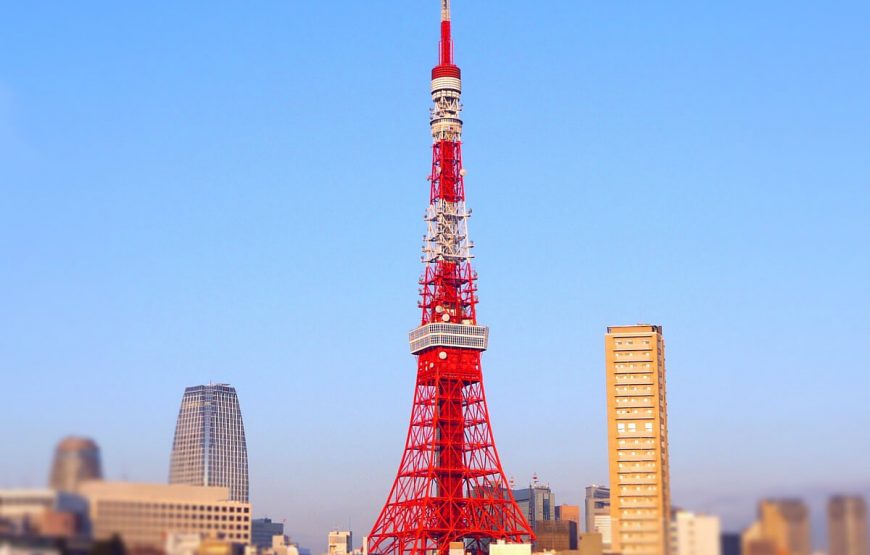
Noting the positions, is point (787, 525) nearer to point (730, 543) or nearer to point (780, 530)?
point (780, 530)

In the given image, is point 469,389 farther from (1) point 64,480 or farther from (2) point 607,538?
(1) point 64,480

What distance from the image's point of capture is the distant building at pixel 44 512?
92.1m

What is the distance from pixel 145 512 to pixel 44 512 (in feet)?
30.8

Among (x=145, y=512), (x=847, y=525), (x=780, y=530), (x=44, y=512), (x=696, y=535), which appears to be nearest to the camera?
(x=44, y=512)

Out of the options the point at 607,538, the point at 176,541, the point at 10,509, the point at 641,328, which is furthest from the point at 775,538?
the point at 641,328

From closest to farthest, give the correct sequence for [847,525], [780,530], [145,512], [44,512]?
[44,512] < [145,512] < [780,530] < [847,525]

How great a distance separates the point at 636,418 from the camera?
172250mm

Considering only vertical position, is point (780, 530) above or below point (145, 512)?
below

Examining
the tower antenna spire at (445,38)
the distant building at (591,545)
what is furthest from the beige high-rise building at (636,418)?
the tower antenna spire at (445,38)

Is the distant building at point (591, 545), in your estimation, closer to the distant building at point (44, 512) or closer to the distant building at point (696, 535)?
the distant building at point (696, 535)

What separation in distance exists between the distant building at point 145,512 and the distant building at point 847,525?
151 feet

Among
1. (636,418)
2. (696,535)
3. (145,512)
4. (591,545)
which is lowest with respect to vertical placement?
(591,545)

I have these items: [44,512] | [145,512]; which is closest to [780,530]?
[145,512]

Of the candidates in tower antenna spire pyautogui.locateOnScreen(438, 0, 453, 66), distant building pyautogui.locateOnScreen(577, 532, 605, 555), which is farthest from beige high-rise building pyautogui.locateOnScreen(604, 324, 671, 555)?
tower antenna spire pyautogui.locateOnScreen(438, 0, 453, 66)
